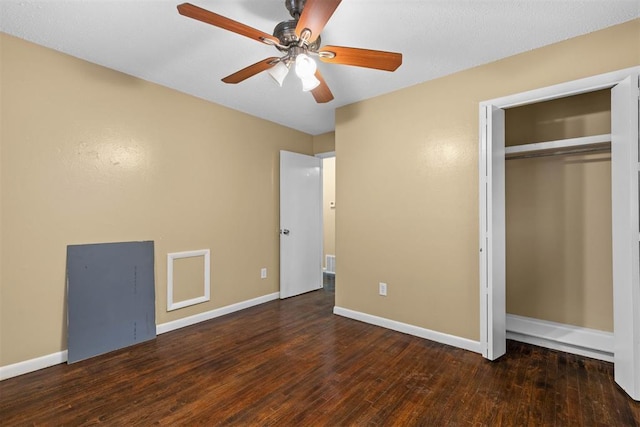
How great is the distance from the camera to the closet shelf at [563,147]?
236 centimetres

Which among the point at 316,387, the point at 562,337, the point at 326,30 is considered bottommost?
the point at 316,387

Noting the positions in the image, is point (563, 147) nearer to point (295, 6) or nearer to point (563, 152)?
point (563, 152)

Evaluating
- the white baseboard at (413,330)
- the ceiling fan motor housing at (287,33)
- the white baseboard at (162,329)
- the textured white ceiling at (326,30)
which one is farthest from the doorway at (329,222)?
the ceiling fan motor housing at (287,33)

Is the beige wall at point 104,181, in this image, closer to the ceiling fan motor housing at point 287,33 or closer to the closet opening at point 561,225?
the ceiling fan motor housing at point 287,33

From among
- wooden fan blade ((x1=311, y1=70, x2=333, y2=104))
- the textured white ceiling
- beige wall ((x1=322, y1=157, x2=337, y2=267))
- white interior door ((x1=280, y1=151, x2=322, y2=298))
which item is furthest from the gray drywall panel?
beige wall ((x1=322, y1=157, x2=337, y2=267))

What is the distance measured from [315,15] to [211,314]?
319 centimetres

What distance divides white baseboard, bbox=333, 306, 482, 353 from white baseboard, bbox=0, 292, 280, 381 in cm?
110

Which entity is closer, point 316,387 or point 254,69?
point 254,69

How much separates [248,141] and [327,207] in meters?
2.61

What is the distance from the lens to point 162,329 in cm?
308

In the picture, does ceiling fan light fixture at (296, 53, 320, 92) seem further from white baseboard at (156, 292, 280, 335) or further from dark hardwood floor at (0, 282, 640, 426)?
white baseboard at (156, 292, 280, 335)

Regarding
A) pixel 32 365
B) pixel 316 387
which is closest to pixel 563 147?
pixel 316 387

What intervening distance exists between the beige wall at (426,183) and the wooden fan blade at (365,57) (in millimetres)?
1257

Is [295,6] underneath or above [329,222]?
above
